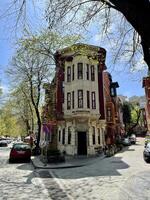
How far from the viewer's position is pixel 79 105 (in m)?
31.6

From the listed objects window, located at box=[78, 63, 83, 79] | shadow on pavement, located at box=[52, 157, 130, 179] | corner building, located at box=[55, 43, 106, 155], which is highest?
window, located at box=[78, 63, 83, 79]

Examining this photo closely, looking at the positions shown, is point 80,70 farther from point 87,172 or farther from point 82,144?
point 87,172

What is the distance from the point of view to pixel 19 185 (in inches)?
480

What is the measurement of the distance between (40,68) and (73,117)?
6.38m

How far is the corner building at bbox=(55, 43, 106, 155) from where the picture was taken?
3130cm

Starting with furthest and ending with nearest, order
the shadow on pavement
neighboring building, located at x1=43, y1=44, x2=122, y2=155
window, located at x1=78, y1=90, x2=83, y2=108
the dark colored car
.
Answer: window, located at x1=78, y1=90, x2=83, y2=108
neighboring building, located at x1=43, y1=44, x2=122, y2=155
the dark colored car
the shadow on pavement

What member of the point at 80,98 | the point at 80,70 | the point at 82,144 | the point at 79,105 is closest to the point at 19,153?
the point at 82,144

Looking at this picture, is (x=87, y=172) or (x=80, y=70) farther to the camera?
(x=80, y=70)

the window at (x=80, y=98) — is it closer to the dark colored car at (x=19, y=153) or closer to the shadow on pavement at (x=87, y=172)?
the dark colored car at (x=19, y=153)

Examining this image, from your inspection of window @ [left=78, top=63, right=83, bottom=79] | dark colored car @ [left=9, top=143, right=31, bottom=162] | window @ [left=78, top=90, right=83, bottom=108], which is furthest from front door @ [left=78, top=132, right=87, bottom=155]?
dark colored car @ [left=9, top=143, right=31, bottom=162]

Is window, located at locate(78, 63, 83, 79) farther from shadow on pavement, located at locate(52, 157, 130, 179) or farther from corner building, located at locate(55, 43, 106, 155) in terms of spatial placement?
shadow on pavement, located at locate(52, 157, 130, 179)

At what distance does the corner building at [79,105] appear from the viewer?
31.3 metres

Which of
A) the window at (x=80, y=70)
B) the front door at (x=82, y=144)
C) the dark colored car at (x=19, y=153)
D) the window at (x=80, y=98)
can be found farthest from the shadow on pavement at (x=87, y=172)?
the window at (x=80, y=70)

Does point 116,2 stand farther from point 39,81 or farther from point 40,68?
point 39,81
